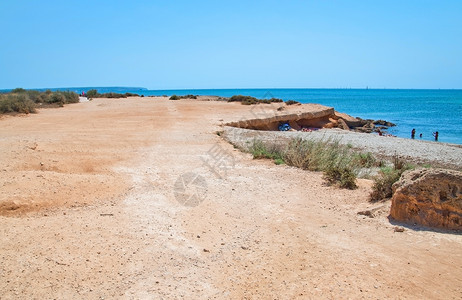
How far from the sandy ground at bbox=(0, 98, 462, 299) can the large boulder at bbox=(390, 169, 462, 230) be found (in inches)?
10.2

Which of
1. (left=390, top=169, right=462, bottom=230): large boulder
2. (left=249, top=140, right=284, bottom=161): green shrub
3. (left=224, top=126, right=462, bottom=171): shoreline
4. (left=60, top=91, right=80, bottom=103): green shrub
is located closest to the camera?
(left=390, top=169, right=462, bottom=230): large boulder

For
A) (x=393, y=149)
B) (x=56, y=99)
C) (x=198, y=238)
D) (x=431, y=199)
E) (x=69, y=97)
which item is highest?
(x=69, y=97)

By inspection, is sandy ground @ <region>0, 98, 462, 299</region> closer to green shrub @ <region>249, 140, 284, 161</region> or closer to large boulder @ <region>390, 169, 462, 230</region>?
large boulder @ <region>390, 169, 462, 230</region>

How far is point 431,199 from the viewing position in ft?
16.9

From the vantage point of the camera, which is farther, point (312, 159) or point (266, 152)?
A: point (266, 152)

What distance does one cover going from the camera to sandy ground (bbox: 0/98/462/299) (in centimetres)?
373

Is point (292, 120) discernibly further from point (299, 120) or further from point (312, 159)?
point (312, 159)

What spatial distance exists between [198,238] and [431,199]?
336 cm

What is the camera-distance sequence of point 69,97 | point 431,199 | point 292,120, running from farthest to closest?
point 69,97 → point 292,120 → point 431,199

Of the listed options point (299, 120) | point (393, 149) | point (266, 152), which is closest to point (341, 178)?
point (266, 152)

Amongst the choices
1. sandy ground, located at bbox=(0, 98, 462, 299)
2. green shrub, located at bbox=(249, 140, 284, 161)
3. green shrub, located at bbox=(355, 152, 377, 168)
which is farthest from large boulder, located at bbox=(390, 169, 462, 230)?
green shrub, located at bbox=(355, 152, 377, 168)

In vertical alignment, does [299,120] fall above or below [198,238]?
above

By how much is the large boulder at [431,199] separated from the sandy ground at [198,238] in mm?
259

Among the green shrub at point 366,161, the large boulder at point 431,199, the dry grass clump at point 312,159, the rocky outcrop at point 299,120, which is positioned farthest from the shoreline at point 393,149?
the large boulder at point 431,199
